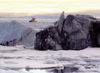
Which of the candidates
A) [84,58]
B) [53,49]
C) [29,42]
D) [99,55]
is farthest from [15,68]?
[29,42]

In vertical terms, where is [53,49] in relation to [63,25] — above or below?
below

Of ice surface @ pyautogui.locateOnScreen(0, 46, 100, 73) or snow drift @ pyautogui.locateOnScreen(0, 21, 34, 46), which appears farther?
snow drift @ pyautogui.locateOnScreen(0, 21, 34, 46)

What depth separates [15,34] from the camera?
77.4 ft

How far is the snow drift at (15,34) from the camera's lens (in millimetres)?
20984

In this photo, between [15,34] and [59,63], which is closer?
[59,63]

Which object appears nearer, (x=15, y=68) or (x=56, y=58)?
(x=15, y=68)

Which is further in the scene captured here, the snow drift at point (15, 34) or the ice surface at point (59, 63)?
the snow drift at point (15, 34)

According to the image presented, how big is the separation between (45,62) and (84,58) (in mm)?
1910

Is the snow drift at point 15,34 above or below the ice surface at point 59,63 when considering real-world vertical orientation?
below

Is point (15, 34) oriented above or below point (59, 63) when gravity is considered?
below

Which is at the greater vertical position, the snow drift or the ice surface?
the ice surface

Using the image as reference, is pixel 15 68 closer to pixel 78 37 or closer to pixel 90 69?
pixel 90 69

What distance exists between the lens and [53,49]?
15188 millimetres

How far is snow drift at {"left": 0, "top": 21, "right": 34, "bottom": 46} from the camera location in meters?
21.0
